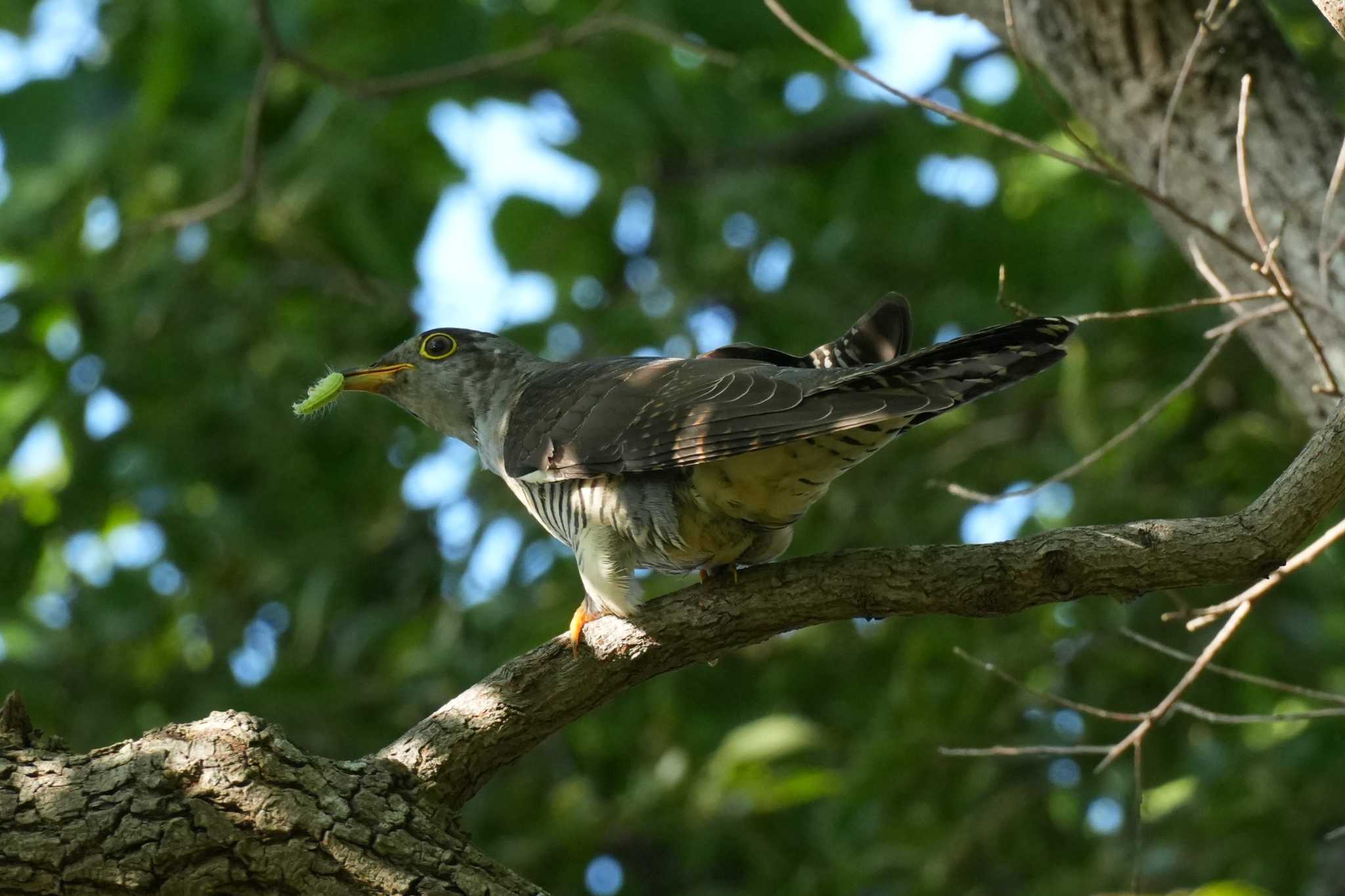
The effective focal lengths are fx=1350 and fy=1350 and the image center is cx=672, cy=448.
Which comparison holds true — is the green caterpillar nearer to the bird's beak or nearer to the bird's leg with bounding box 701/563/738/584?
the bird's beak

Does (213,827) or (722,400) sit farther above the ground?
(722,400)

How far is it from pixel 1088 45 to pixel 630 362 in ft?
5.15

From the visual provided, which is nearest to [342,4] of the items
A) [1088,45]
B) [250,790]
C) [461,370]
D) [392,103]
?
[392,103]

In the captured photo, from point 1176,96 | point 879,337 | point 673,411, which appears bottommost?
point 673,411

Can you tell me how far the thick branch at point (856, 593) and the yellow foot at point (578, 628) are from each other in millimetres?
18

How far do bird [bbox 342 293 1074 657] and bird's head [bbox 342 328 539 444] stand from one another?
28cm

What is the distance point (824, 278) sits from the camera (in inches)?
268

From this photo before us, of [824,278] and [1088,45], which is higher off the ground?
[1088,45]

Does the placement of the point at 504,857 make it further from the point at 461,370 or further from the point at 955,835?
the point at 461,370

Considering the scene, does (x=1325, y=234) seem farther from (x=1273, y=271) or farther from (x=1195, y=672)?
(x=1195, y=672)

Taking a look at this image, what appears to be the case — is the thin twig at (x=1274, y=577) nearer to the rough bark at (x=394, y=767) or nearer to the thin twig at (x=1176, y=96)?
the rough bark at (x=394, y=767)

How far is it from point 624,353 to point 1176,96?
3.59 m

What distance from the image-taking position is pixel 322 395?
4.06 m

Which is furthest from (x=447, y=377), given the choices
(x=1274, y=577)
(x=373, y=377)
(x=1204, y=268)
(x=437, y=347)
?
(x=1274, y=577)
